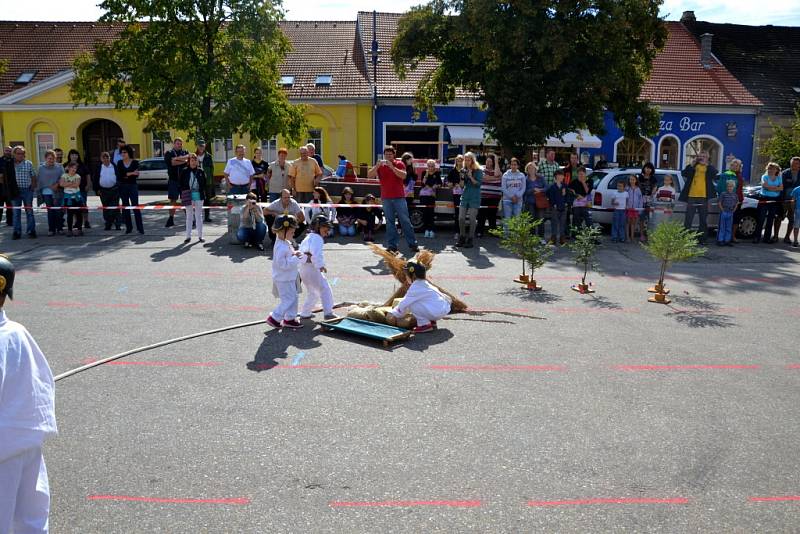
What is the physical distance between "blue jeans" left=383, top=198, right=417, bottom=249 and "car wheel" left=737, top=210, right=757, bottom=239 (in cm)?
824

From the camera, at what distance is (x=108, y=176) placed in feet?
54.4

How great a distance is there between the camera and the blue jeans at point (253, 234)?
14.5 meters

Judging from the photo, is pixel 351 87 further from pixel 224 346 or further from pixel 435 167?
pixel 224 346

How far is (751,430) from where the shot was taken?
5.90 meters

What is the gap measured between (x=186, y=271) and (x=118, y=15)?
1440 cm

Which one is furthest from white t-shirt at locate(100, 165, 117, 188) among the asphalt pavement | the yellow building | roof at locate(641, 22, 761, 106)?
roof at locate(641, 22, 761, 106)

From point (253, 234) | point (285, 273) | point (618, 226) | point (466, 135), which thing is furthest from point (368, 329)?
point (466, 135)

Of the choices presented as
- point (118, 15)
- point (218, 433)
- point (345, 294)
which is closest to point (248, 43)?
point (118, 15)

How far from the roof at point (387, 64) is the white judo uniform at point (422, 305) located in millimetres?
23909

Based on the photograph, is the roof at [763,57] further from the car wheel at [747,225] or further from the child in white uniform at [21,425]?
the child in white uniform at [21,425]

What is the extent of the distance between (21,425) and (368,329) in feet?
17.2

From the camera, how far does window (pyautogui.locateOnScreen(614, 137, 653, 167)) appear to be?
3472 cm

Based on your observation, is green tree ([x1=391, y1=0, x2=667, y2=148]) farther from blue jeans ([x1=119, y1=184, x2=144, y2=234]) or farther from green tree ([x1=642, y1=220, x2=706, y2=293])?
green tree ([x1=642, y1=220, x2=706, y2=293])

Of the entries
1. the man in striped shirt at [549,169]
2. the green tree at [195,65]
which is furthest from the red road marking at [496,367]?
the green tree at [195,65]
